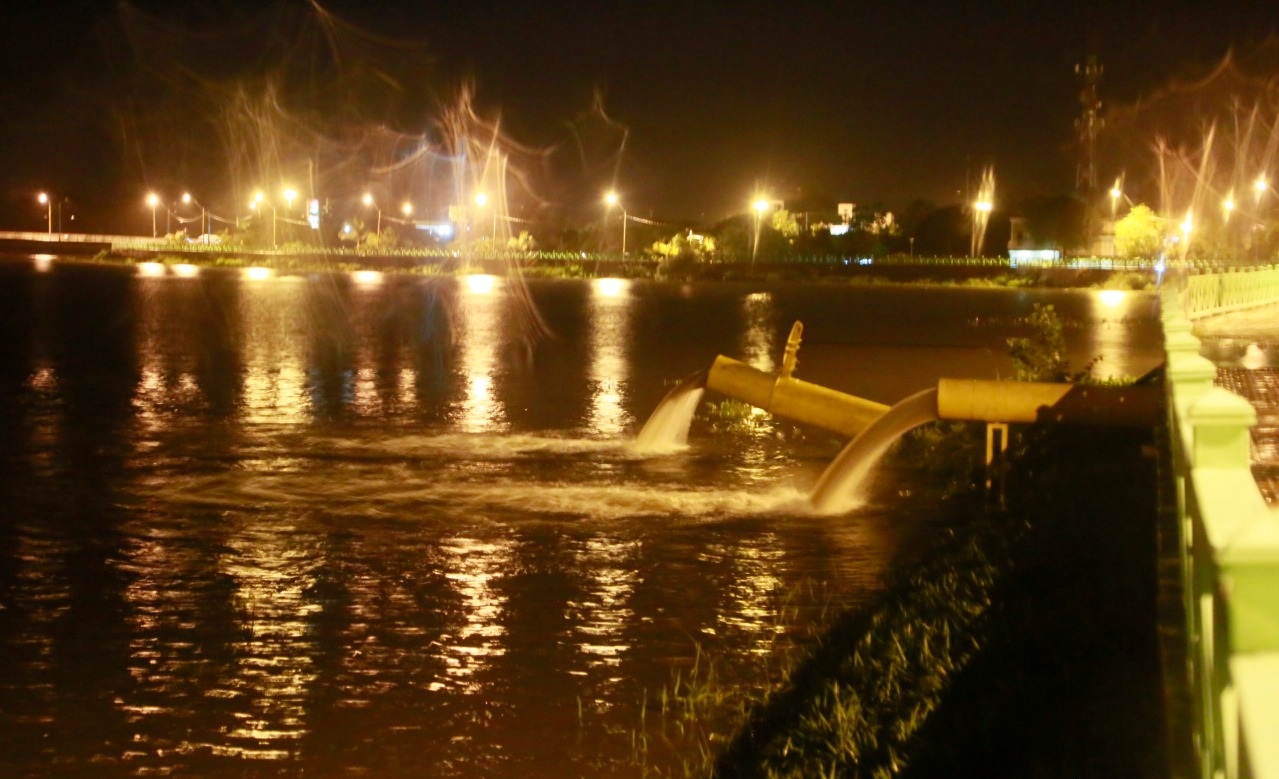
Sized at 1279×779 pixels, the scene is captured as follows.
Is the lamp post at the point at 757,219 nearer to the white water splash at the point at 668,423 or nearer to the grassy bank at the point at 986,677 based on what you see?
the white water splash at the point at 668,423

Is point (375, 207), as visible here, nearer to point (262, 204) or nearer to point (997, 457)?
point (262, 204)

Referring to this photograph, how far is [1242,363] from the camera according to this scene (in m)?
20.2

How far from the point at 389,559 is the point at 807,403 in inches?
208

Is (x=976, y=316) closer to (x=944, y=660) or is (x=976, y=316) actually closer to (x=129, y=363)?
(x=129, y=363)

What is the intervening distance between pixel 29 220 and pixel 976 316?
17028 cm

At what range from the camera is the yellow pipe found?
14.5m

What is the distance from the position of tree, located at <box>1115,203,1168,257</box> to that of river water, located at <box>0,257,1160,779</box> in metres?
84.0

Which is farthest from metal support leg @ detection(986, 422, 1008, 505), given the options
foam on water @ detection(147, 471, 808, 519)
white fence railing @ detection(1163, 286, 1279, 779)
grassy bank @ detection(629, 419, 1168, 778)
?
white fence railing @ detection(1163, 286, 1279, 779)

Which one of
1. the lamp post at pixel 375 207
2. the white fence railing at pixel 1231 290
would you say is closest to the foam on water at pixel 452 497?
the white fence railing at pixel 1231 290

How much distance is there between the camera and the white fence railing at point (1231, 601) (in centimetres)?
237

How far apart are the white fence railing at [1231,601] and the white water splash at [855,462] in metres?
7.63

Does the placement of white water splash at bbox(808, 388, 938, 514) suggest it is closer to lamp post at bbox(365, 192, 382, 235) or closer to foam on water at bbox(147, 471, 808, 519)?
foam on water at bbox(147, 471, 808, 519)


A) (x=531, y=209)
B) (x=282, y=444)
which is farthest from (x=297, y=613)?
(x=531, y=209)

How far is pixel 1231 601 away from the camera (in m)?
2.48
